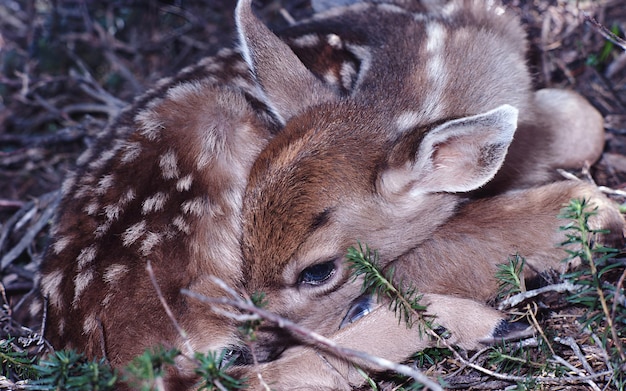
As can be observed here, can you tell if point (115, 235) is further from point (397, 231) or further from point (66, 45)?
point (66, 45)

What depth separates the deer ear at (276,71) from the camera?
2.89 meters

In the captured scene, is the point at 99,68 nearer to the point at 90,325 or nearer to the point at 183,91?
the point at 183,91

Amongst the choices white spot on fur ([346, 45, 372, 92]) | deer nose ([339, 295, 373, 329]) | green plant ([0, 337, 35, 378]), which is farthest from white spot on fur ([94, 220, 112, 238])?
white spot on fur ([346, 45, 372, 92])

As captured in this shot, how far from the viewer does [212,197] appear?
2.79 m

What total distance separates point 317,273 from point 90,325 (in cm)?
87

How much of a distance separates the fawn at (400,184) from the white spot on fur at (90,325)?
574 millimetres

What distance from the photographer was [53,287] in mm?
2635

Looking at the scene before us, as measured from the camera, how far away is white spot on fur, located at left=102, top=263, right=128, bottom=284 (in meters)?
2.50

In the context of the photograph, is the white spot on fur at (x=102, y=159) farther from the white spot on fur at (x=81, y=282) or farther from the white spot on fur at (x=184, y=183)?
the white spot on fur at (x=81, y=282)

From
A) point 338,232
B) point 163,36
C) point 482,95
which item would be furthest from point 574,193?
point 163,36

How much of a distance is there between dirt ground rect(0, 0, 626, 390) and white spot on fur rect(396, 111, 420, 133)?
108 cm

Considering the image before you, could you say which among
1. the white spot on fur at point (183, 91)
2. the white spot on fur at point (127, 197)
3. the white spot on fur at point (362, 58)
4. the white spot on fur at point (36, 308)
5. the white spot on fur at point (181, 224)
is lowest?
the white spot on fur at point (36, 308)

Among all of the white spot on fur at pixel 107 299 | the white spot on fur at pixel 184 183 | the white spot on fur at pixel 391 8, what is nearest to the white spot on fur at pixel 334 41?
the white spot on fur at pixel 391 8

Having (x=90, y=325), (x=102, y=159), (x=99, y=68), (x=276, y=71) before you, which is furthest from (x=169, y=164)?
(x=99, y=68)
